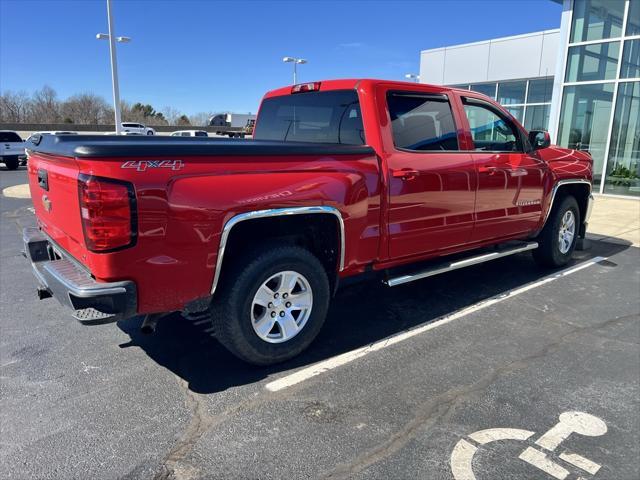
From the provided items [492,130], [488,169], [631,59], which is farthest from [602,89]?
[488,169]

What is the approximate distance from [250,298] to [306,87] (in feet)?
7.72

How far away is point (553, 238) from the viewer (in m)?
5.93

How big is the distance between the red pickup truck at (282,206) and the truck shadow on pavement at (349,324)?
0.25 meters

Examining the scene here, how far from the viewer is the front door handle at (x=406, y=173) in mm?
3799

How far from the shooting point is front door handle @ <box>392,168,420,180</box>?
12.5 ft

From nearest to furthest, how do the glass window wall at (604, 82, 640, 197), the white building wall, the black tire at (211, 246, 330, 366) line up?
1. the black tire at (211, 246, 330, 366)
2. the glass window wall at (604, 82, 640, 197)
3. the white building wall

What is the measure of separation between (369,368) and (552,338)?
1.73m

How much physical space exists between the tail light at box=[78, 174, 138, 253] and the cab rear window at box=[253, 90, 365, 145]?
2.02m

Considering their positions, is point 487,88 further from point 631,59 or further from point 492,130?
point 492,130

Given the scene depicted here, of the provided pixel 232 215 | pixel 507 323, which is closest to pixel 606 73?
pixel 507 323

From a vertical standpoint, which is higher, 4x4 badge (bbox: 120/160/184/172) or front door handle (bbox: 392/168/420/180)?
4x4 badge (bbox: 120/160/184/172)

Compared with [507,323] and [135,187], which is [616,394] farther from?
[135,187]

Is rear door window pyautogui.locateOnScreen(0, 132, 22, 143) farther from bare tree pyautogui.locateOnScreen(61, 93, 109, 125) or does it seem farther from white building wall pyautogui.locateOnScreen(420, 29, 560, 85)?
bare tree pyautogui.locateOnScreen(61, 93, 109, 125)

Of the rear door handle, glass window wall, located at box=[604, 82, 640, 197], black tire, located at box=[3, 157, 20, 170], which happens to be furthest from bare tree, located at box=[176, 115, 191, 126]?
the rear door handle
